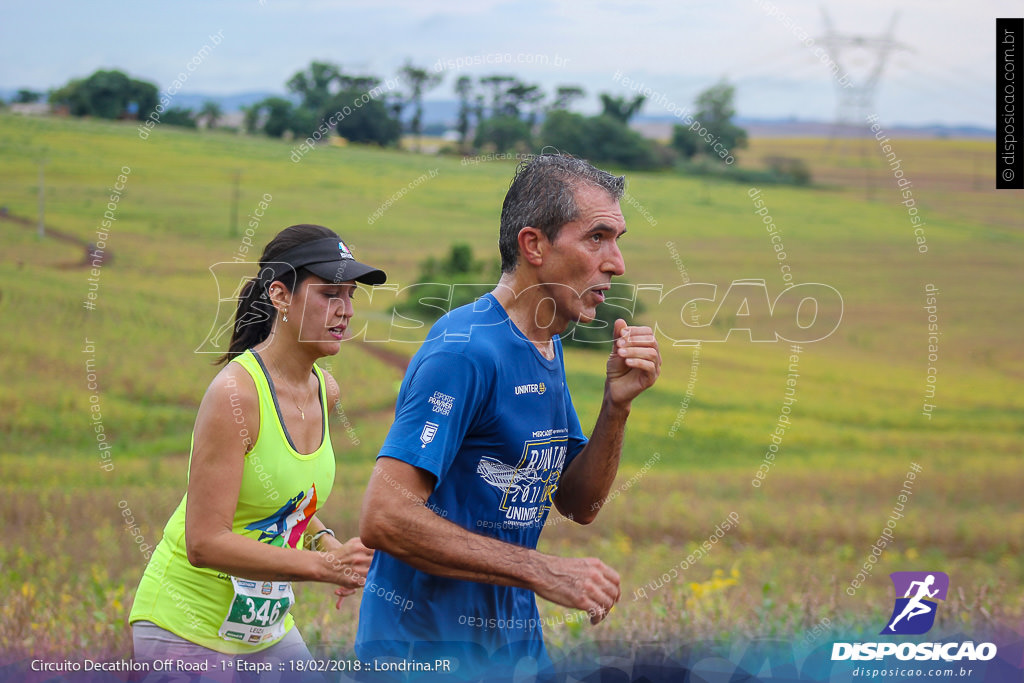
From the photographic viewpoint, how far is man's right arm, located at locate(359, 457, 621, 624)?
2164mm

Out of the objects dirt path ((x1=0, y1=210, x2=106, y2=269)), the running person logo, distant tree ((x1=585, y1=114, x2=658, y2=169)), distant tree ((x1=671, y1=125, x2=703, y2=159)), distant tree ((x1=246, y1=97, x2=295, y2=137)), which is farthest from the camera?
distant tree ((x1=671, y1=125, x2=703, y2=159))

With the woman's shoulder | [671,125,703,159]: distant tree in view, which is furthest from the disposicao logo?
[671,125,703,159]: distant tree

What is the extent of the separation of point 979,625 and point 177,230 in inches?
636

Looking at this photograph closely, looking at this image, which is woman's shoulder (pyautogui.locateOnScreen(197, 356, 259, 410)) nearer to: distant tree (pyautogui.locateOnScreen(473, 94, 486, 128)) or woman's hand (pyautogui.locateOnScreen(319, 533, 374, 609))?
woman's hand (pyautogui.locateOnScreen(319, 533, 374, 609))

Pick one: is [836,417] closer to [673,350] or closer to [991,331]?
[673,350]

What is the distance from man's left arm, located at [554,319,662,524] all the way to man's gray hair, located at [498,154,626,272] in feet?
1.13

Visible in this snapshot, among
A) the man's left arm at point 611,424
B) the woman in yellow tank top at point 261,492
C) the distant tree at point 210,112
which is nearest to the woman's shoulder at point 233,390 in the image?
the woman in yellow tank top at point 261,492

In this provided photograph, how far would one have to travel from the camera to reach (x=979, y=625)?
3.93 m

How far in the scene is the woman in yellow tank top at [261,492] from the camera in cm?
236

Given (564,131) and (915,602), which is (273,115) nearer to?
(564,131)

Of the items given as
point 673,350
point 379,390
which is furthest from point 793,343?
point 379,390

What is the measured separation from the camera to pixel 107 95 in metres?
14.9

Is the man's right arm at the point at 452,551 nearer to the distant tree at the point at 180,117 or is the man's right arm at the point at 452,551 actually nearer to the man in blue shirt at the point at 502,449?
the man in blue shirt at the point at 502,449

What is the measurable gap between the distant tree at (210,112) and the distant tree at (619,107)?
6.70m
